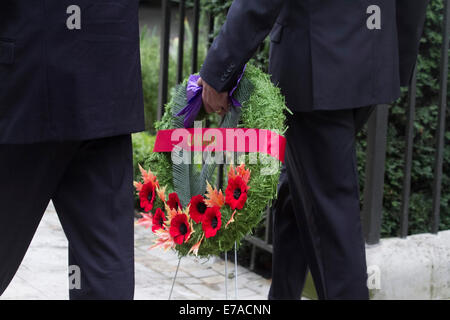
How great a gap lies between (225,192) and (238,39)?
1.89ft

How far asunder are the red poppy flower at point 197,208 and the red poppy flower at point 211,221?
0.10ft

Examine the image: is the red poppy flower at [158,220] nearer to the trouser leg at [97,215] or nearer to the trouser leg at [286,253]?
the trouser leg at [97,215]

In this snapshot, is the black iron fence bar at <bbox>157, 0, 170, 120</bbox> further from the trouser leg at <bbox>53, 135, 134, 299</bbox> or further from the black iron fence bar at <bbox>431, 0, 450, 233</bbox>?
the trouser leg at <bbox>53, 135, 134, 299</bbox>

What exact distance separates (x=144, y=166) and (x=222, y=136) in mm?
402

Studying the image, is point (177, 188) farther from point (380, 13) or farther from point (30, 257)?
point (30, 257)

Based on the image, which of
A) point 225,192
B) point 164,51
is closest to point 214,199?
point 225,192

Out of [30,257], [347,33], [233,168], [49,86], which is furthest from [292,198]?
[30,257]

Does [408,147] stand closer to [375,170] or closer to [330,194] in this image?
[375,170]

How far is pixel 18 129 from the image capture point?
198cm

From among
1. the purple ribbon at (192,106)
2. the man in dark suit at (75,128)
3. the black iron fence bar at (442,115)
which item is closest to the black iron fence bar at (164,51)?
the black iron fence bar at (442,115)

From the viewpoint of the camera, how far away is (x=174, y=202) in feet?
8.49

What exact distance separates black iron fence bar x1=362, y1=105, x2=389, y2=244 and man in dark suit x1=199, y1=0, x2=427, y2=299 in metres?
0.79

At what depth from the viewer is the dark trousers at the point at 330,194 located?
8.59 feet

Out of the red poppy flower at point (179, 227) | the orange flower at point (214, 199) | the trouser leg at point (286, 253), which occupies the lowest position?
the trouser leg at point (286, 253)
